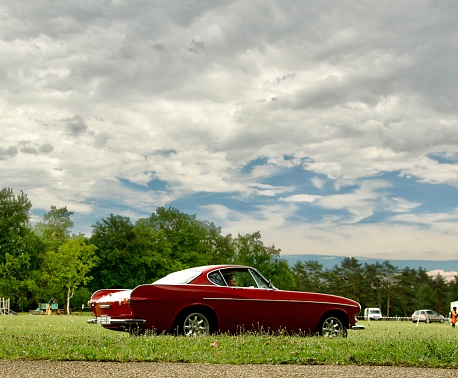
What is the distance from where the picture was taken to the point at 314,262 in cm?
11775

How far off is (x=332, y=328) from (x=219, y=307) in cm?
286

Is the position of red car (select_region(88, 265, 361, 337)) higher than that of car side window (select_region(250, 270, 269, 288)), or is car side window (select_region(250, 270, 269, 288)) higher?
car side window (select_region(250, 270, 269, 288))

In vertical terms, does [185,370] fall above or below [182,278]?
below

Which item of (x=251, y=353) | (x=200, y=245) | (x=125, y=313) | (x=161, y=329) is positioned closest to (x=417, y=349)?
(x=251, y=353)

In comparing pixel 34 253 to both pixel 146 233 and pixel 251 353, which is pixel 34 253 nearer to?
pixel 146 233

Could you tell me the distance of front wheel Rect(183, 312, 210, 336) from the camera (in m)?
12.9

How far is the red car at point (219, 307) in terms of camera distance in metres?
12.7

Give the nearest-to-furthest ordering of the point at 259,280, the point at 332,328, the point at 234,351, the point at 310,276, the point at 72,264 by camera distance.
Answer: the point at 234,351 → the point at 259,280 → the point at 332,328 → the point at 72,264 → the point at 310,276

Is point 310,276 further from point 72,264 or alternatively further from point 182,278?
point 182,278

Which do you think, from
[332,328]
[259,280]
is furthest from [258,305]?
[332,328]

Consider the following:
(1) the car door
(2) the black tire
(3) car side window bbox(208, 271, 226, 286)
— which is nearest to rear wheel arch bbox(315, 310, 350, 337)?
(1) the car door

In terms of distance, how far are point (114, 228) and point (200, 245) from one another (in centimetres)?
1044

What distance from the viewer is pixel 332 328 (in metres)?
14.4

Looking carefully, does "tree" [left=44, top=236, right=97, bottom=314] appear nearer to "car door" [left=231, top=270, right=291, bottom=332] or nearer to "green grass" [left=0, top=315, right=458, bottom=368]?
"car door" [left=231, top=270, right=291, bottom=332]
